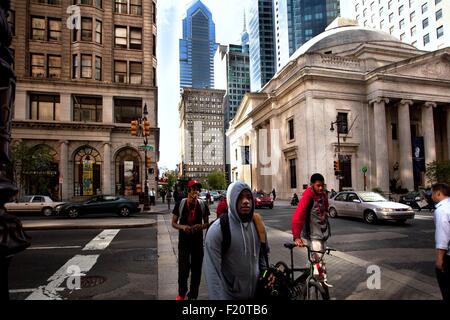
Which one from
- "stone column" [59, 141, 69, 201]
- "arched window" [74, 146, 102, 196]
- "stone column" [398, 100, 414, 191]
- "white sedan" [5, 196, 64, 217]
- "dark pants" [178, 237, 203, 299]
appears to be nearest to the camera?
"dark pants" [178, 237, 203, 299]

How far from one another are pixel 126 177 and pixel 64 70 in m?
12.6

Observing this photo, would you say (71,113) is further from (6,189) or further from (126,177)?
(6,189)

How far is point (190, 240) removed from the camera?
16.8ft

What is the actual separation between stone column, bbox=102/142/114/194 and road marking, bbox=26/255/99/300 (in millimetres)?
23472

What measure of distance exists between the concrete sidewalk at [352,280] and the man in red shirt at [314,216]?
0.95 meters

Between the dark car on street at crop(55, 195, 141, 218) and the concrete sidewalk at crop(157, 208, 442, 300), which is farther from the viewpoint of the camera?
the dark car on street at crop(55, 195, 141, 218)

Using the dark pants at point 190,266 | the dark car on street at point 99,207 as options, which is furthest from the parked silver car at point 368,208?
the dark car on street at point 99,207

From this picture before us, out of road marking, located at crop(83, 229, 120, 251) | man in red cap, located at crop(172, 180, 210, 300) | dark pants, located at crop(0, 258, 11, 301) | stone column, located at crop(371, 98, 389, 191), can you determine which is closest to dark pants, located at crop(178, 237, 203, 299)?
man in red cap, located at crop(172, 180, 210, 300)

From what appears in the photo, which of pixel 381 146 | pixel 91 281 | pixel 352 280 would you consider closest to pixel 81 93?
pixel 91 281

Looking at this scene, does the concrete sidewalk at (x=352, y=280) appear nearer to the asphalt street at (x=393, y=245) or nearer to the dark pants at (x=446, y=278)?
the asphalt street at (x=393, y=245)

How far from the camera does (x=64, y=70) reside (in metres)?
31.2

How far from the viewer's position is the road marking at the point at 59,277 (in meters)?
5.28

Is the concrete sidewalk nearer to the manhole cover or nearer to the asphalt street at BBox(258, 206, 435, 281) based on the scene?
the asphalt street at BBox(258, 206, 435, 281)

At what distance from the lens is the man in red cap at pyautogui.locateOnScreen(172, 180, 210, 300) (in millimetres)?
4988
